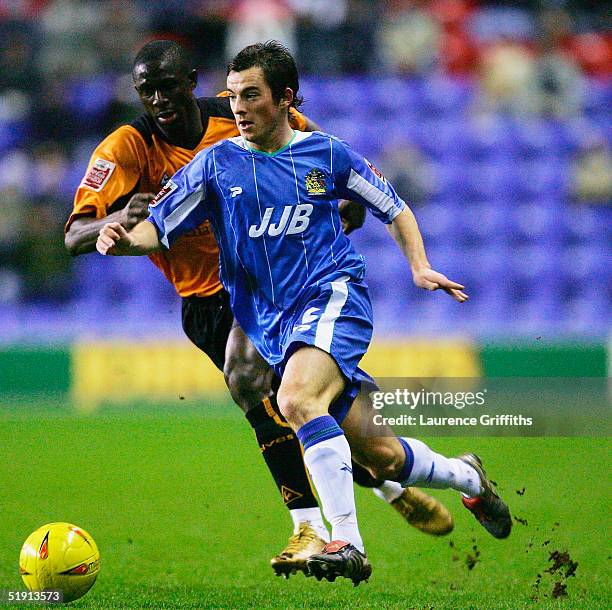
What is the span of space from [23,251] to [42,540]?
29.0ft

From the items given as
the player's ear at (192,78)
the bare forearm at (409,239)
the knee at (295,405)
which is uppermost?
the player's ear at (192,78)

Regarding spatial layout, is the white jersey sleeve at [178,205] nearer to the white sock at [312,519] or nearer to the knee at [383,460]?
the knee at [383,460]

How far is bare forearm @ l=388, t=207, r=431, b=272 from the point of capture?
4.75 meters

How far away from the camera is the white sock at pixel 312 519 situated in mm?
5129

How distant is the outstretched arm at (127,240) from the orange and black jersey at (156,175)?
621 millimetres

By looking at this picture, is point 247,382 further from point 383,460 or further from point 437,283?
point 437,283

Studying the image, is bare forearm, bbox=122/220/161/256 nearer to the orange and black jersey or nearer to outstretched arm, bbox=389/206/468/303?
the orange and black jersey

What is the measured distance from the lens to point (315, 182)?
15.5 ft

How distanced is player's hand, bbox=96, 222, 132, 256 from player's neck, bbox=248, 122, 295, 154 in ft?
2.23

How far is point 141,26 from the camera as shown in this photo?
14.8m

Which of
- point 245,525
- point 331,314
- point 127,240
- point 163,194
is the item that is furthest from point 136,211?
point 245,525

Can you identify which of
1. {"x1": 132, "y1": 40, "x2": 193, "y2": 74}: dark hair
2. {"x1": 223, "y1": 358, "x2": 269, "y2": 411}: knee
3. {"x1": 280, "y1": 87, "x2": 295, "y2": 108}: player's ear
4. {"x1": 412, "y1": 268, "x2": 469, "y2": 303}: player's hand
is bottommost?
{"x1": 223, "y1": 358, "x2": 269, "y2": 411}: knee

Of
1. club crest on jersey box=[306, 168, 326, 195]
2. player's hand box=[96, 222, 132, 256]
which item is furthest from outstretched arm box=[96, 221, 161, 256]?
club crest on jersey box=[306, 168, 326, 195]

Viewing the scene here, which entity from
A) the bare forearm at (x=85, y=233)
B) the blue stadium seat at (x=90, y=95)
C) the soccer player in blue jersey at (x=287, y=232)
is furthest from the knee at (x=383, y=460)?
the blue stadium seat at (x=90, y=95)
